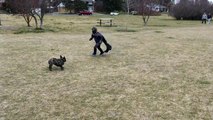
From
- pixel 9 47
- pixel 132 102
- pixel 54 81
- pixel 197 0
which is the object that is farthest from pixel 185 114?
pixel 197 0

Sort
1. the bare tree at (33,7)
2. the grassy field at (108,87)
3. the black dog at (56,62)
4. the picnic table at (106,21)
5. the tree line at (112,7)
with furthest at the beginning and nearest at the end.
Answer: the picnic table at (106,21) < the tree line at (112,7) < the bare tree at (33,7) < the black dog at (56,62) < the grassy field at (108,87)

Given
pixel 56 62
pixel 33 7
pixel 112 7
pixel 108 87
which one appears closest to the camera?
pixel 108 87

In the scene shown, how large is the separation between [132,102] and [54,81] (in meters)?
Answer: 2.66

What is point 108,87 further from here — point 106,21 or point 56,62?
point 106,21

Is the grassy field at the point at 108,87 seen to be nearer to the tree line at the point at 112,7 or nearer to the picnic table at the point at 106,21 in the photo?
the tree line at the point at 112,7

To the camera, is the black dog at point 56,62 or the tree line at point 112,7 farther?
the tree line at point 112,7

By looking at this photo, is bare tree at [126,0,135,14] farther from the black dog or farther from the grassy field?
the black dog

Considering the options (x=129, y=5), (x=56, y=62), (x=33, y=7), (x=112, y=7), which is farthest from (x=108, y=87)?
(x=129, y=5)

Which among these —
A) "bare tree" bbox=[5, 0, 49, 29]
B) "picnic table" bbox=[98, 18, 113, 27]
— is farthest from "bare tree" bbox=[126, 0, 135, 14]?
"bare tree" bbox=[5, 0, 49, 29]

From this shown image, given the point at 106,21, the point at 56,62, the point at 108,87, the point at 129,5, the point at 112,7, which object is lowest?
the point at 108,87

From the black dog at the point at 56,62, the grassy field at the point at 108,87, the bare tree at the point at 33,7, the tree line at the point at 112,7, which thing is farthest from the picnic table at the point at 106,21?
the black dog at the point at 56,62

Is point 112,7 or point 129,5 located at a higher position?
point 129,5

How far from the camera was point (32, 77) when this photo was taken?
9328mm

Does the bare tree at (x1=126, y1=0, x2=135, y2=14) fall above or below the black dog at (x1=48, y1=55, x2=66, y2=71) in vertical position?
above
